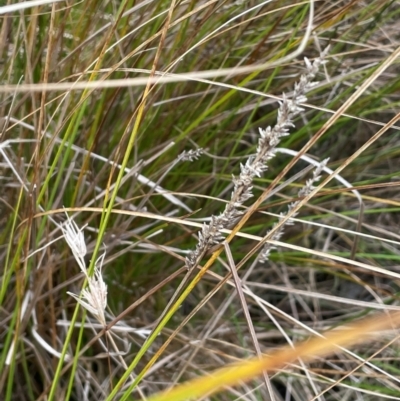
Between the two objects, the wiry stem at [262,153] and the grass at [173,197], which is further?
the grass at [173,197]

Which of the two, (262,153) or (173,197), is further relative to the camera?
(173,197)

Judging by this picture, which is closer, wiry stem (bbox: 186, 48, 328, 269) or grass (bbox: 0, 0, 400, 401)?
wiry stem (bbox: 186, 48, 328, 269)

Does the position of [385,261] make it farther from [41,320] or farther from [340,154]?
[41,320]

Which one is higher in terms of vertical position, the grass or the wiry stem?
the wiry stem

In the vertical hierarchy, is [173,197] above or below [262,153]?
below

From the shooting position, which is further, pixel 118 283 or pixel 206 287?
pixel 206 287

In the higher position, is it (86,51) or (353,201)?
(86,51)

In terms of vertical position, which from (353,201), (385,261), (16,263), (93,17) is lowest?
(385,261)

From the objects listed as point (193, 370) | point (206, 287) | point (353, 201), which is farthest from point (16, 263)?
point (353, 201)

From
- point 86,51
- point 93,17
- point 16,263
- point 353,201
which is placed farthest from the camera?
point 353,201

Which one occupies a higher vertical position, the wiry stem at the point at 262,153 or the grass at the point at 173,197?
the wiry stem at the point at 262,153

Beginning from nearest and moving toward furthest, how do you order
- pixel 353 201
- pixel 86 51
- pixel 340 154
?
1. pixel 86 51
2. pixel 353 201
3. pixel 340 154
